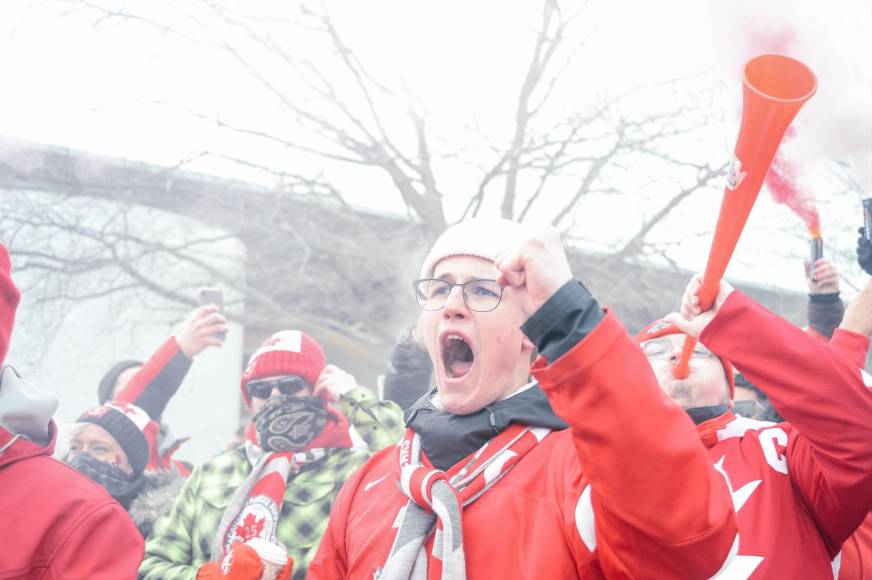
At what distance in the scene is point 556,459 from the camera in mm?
1701

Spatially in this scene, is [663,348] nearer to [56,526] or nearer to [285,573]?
[285,573]

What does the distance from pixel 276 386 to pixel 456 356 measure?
1643 mm

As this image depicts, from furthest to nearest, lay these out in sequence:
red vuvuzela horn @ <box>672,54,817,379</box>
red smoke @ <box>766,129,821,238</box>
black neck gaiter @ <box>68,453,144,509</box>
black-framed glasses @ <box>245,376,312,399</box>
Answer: black neck gaiter @ <box>68,453,144,509</box>, black-framed glasses @ <box>245,376,312,399</box>, red smoke @ <box>766,129,821,238</box>, red vuvuzela horn @ <box>672,54,817,379</box>

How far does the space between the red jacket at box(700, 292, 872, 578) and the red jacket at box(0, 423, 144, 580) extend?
52.3 inches

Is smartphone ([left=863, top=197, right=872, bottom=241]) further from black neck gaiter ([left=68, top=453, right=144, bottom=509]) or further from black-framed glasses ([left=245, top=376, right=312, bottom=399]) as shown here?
black neck gaiter ([left=68, top=453, right=144, bottom=509])

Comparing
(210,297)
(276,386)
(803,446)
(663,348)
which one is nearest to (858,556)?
(803,446)

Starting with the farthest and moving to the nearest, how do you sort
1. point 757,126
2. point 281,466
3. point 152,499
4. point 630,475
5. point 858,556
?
point 152,499
point 281,466
point 858,556
point 757,126
point 630,475

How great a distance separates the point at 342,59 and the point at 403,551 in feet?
19.2

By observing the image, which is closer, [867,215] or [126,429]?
[867,215]

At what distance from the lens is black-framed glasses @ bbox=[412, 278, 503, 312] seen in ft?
6.63

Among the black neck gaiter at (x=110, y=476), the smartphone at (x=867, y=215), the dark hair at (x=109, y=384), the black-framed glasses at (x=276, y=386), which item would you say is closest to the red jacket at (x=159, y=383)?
the dark hair at (x=109, y=384)

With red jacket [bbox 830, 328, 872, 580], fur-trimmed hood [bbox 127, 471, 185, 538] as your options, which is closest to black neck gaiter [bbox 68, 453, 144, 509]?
fur-trimmed hood [bbox 127, 471, 185, 538]

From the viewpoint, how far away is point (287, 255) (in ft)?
23.8

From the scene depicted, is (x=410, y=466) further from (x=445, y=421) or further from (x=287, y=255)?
(x=287, y=255)
